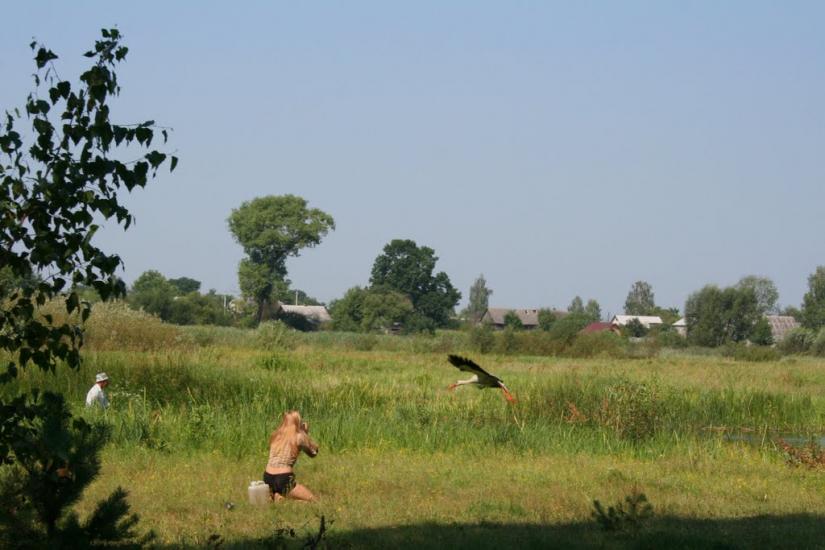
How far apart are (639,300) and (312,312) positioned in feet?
234

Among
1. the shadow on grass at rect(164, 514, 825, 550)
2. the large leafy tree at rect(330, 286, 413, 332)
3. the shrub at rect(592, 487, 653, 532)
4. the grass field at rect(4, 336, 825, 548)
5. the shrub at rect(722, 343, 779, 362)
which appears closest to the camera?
the shadow on grass at rect(164, 514, 825, 550)

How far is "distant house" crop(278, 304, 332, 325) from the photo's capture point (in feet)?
354

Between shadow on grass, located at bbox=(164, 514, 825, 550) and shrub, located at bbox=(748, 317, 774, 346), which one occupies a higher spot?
shrub, located at bbox=(748, 317, 774, 346)

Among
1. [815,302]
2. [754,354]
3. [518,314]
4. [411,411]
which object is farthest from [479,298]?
[411,411]

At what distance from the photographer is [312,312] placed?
377 feet

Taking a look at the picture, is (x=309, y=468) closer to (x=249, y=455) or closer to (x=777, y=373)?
(x=249, y=455)

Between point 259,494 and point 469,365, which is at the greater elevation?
point 469,365

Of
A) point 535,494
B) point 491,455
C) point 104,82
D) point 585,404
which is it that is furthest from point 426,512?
point 585,404

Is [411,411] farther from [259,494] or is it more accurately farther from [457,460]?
[259,494]

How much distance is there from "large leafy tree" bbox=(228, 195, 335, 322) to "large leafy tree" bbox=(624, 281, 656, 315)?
82.8m

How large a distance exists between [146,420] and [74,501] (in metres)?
10.7

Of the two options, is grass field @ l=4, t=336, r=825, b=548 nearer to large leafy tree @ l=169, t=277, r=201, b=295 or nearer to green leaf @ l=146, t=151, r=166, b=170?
green leaf @ l=146, t=151, r=166, b=170

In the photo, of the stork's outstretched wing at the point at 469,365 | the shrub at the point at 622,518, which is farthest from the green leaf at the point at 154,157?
the stork's outstretched wing at the point at 469,365

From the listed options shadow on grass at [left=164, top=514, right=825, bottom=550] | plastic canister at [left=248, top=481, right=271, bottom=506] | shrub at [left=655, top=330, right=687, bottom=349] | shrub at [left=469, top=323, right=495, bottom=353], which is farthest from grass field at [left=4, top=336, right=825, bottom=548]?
shrub at [left=655, top=330, right=687, bottom=349]
